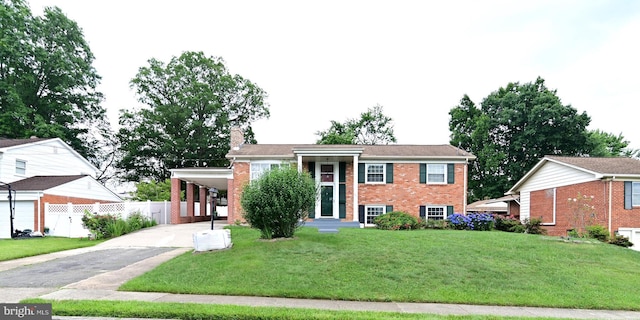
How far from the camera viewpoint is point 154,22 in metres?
15.6

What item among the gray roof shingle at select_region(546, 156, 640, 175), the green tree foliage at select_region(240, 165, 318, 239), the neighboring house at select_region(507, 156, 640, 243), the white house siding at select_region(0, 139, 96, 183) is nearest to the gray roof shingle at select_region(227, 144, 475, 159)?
the neighboring house at select_region(507, 156, 640, 243)

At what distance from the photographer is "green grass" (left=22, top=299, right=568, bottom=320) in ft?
20.5

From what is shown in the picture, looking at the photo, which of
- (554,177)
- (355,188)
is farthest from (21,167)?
(554,177)

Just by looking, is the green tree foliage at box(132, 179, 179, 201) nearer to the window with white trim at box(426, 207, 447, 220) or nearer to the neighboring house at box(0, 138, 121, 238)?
the neighboring house at box(0, 138, 121, 238)

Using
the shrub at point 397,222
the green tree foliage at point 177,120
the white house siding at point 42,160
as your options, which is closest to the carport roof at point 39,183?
the white house siding at point 42,160

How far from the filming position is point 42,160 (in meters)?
25.4

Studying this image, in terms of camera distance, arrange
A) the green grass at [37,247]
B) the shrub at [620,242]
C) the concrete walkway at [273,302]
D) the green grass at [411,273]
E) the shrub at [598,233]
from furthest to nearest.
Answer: the shrub at [598,233], the shrub at [620,242], the green grass at [37,247], the green grass at [411,273], the concrete walkway at [273,302]

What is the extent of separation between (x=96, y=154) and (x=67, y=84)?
7.51 metres

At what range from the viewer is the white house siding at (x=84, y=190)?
72.3ft

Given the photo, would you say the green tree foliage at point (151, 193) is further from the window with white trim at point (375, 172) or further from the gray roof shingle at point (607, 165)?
the gray roof shingle at point (607, 165)

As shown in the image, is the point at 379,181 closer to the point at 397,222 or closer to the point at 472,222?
the point at 397,222

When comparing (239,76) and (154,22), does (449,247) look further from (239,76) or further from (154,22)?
(239,76)

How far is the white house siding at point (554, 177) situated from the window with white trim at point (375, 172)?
9.37 metres

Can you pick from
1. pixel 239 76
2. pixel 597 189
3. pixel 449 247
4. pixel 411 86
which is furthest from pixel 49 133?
pixel 597 189
